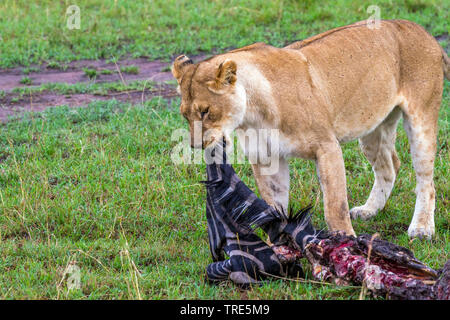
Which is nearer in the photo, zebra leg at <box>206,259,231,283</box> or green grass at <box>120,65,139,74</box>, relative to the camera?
zebra leg at <box>206,259,231,283</box>

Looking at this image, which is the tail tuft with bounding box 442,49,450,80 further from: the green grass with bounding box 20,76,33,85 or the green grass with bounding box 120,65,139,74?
the green grass with bounding box 20,76,33,85

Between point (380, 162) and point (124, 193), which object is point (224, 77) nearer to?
point (124, 193)

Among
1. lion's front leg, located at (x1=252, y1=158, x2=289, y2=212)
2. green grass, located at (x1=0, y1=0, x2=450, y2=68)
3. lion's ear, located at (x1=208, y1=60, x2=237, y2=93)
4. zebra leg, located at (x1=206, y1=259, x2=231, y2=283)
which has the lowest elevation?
zebra leg, located at (x1=206, y1=259, x2=231, y2=283)

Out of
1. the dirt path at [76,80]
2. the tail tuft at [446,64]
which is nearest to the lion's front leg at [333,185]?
the tail tuft at [446,64]

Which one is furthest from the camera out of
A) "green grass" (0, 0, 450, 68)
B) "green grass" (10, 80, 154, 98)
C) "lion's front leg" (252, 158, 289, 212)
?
"green grass" (0, 0, 450, 68)

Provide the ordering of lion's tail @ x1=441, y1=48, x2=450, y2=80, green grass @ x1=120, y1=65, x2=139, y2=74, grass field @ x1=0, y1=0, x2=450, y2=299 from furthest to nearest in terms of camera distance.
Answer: green grass @ x1=120, y1=65, x2=139, y2=74
lion's tail @ x1=441, y1=48, x2=450, y2=80
grass field @ x1=0, y1=0, x2=450, y2=299

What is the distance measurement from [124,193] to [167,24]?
16.5ft

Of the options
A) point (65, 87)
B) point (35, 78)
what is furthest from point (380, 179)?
point (35, 78)

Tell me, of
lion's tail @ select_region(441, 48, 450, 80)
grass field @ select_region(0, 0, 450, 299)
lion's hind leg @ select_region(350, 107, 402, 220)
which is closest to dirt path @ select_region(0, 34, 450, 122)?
grass field @ select_region(0, 0, 450, 299)

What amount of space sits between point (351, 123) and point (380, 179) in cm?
84

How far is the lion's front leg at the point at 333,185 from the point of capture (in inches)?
165

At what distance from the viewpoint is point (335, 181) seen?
4207 millimetres

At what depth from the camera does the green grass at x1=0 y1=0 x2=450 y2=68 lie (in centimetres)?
898

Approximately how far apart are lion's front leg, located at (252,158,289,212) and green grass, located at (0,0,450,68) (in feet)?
14.5
